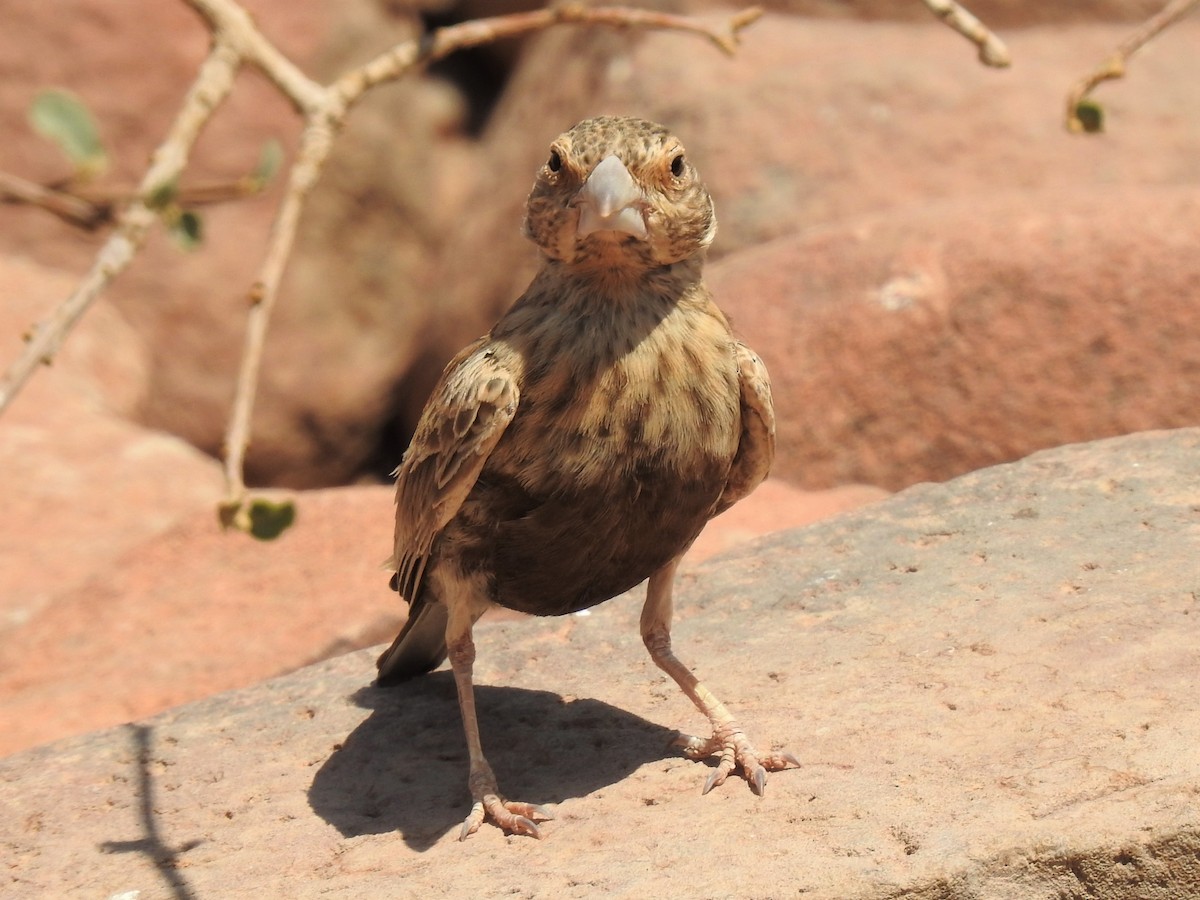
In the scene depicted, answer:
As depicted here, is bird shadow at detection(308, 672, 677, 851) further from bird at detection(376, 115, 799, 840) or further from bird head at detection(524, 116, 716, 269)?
bird head at detection(524, 116, 716, 269)

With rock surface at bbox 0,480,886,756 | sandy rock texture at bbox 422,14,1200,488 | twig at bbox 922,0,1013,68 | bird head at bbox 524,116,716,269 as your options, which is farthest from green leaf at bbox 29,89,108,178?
sandy rock texture at bbox 422,14,1200,488

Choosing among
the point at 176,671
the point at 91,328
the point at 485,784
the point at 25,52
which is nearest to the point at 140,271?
the point at 91,328

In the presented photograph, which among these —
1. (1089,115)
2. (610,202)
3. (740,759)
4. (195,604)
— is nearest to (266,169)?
(610,202)

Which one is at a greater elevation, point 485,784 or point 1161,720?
point 485,784

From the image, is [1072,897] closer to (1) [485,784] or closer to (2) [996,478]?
(1) [485,784]

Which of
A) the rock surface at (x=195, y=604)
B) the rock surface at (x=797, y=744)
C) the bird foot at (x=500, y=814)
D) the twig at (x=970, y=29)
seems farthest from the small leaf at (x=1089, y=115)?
the rock surface at (x=195, y=604)

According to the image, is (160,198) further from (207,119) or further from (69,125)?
(207,119)

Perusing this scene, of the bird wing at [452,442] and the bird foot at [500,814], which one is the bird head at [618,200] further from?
the bird foot at [500,814]
